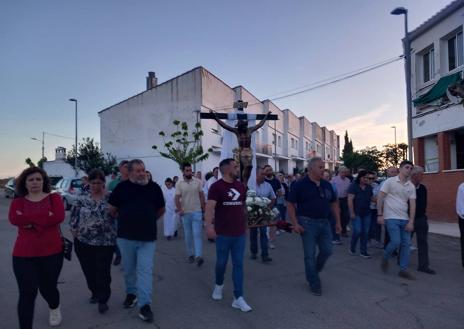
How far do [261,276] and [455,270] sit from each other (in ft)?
11.2

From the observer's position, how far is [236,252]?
16.8 feet

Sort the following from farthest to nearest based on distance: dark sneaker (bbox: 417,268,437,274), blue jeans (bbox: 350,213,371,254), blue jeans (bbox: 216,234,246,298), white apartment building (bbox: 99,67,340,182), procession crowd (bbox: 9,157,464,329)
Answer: white apartment building (bbox: 99,67,340,182) < blue jeans (bbox: 350,213,371,254) < dark sneaker (bbox: 417,268,437,274) < blue jeans (bbox: 216,234,246,298) < procession crowd (bbox: 9,157,464,329)

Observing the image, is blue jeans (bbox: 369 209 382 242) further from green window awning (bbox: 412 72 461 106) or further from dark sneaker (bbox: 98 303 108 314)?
green window awning (bbox: 412 72 461 106)

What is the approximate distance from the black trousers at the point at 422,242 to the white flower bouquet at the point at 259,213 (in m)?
2.43

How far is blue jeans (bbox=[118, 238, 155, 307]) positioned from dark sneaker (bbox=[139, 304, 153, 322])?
0.15 feet

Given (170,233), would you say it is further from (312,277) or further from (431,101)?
(431,101)

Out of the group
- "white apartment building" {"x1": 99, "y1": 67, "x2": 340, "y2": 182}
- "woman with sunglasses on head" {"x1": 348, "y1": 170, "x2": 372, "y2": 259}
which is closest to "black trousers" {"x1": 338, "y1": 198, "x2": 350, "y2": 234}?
"woman with sunglasses on head" {"x1": 348, "y1": 170, "x2": 372, "y2": 259}

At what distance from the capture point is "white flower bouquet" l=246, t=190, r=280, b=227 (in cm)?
688

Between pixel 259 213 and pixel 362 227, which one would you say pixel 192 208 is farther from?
pixel 362 227

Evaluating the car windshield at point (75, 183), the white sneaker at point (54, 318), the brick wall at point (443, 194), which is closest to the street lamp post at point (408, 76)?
the brick wall at point (443, 194)

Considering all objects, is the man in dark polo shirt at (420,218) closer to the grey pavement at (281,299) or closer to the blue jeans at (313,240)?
the grey pavement at (281,299)

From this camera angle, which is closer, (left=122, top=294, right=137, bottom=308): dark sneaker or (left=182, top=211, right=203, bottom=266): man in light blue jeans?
(left=122, top=294, right=137, bottom=308): dark sneaker

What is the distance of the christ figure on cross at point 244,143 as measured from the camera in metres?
8.21

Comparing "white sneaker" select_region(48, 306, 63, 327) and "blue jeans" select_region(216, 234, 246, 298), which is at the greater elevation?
"blue jeans" select_region(216, 234, 246, 298)
